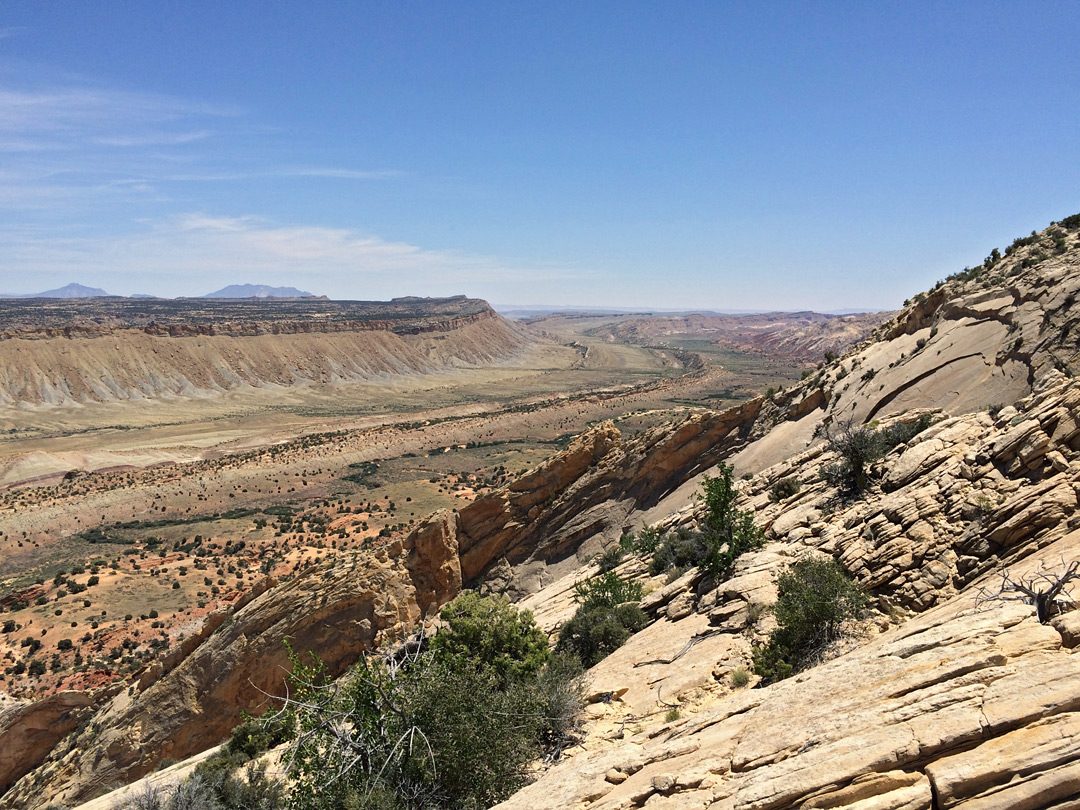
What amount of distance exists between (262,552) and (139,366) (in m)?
97.9

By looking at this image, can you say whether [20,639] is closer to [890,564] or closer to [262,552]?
[262,552]

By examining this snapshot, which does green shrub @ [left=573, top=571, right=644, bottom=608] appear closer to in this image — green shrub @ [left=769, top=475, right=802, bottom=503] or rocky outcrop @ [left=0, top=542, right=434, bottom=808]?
green shrub @ [left=769, top=475, right=802, bottom=503]

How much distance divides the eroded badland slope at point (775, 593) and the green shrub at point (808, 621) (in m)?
0.37

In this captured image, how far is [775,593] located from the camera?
1166cm

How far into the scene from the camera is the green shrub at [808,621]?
366 inches

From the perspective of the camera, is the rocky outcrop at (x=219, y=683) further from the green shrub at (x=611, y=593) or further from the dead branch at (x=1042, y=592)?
the dead branch at (x=1042, y=592)

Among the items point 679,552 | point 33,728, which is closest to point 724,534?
point 679,552

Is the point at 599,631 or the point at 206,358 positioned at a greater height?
the point at 206,358

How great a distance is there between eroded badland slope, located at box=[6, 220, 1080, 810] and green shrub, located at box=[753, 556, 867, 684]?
0.37 metres

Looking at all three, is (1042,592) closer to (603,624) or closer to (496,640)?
(603,624)

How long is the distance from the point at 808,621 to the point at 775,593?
2.13m

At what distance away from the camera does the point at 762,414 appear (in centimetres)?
2562

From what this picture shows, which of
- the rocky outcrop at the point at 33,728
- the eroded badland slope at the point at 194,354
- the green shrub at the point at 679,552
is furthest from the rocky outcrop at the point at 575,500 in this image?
the eroded badland slope at the point at 194,354

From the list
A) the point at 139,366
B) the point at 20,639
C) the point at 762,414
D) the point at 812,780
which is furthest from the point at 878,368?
the point at 139,366
